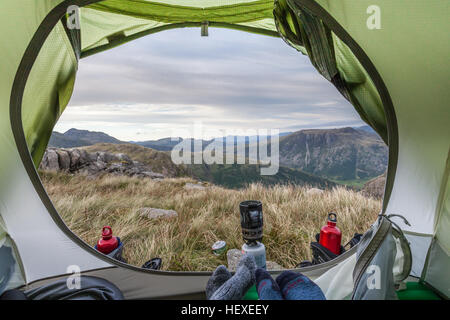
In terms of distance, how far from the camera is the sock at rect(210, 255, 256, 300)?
3.04ft

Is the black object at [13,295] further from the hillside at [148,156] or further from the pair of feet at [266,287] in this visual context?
the hillside at [148,156]

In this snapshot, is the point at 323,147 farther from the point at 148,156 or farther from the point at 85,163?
the point at 85,163

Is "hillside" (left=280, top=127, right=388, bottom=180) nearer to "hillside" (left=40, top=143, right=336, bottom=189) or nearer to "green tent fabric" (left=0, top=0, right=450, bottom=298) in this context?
"hillside" (left=40, top=143, right=336, bottom=189)

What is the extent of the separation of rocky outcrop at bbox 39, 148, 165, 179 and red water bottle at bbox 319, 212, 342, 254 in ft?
21.2

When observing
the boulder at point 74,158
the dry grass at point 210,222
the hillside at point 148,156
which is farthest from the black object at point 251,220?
the hillside at point 148,156

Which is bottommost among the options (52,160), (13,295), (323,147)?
(13,295)

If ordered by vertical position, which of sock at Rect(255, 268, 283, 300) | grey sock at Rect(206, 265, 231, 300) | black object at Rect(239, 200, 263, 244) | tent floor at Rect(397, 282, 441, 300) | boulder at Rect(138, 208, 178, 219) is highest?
black object at Rect(239, 200, 263, 244)

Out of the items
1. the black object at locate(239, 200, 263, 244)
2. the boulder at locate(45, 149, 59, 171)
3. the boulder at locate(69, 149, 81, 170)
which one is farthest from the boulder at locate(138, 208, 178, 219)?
the boulder at locate(69, 149, 81, 170)

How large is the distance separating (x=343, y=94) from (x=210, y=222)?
165cm

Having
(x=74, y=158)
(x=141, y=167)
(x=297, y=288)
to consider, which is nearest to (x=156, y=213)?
(x=297, y=288)

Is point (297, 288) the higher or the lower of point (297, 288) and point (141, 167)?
the higher

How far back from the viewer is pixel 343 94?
1.39 m
